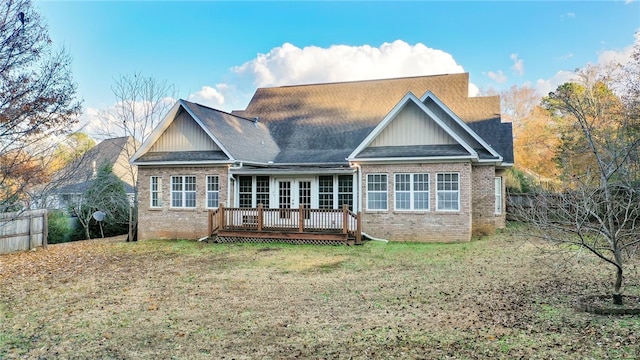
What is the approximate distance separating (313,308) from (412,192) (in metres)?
9.31

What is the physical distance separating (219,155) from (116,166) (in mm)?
20107

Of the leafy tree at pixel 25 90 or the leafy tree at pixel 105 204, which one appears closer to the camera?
the leafy tree at pixel 25 90

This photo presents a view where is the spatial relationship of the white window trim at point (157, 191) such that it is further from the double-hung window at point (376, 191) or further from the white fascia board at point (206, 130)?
the double-hung window at point (376, 191)

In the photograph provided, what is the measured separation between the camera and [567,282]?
8.72 meters

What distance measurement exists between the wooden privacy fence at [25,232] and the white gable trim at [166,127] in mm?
4168

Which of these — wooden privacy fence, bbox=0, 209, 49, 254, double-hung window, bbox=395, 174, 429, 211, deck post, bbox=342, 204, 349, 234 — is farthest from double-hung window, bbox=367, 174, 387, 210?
wooden privacy fence, bbox=0, 209, 49, 254

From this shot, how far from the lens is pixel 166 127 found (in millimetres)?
18281

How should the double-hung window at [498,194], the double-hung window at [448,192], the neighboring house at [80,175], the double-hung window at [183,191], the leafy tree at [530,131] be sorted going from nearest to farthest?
the neighboring house at [80,175] → the double-hung window at [448,192] → the double-hung window at [183,191] → the double-hung window at [498,194] → the leafy tree at [530,131]

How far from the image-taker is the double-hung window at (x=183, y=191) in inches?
692

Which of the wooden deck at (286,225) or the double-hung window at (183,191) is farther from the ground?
the double-hung window at (183,191)

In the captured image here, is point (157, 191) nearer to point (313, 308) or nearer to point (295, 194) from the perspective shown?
point (295, 194)

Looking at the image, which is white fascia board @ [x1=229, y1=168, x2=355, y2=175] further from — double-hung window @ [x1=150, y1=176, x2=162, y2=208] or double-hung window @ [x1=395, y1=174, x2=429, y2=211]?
double-hung window @ [x1=150, y1=176, x2=162, y2=208]

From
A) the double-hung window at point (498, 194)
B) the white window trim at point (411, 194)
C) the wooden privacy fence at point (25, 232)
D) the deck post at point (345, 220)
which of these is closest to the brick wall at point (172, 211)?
the wooden privacy fence at point (25, 232)

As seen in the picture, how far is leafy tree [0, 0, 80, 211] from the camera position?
7.93m
